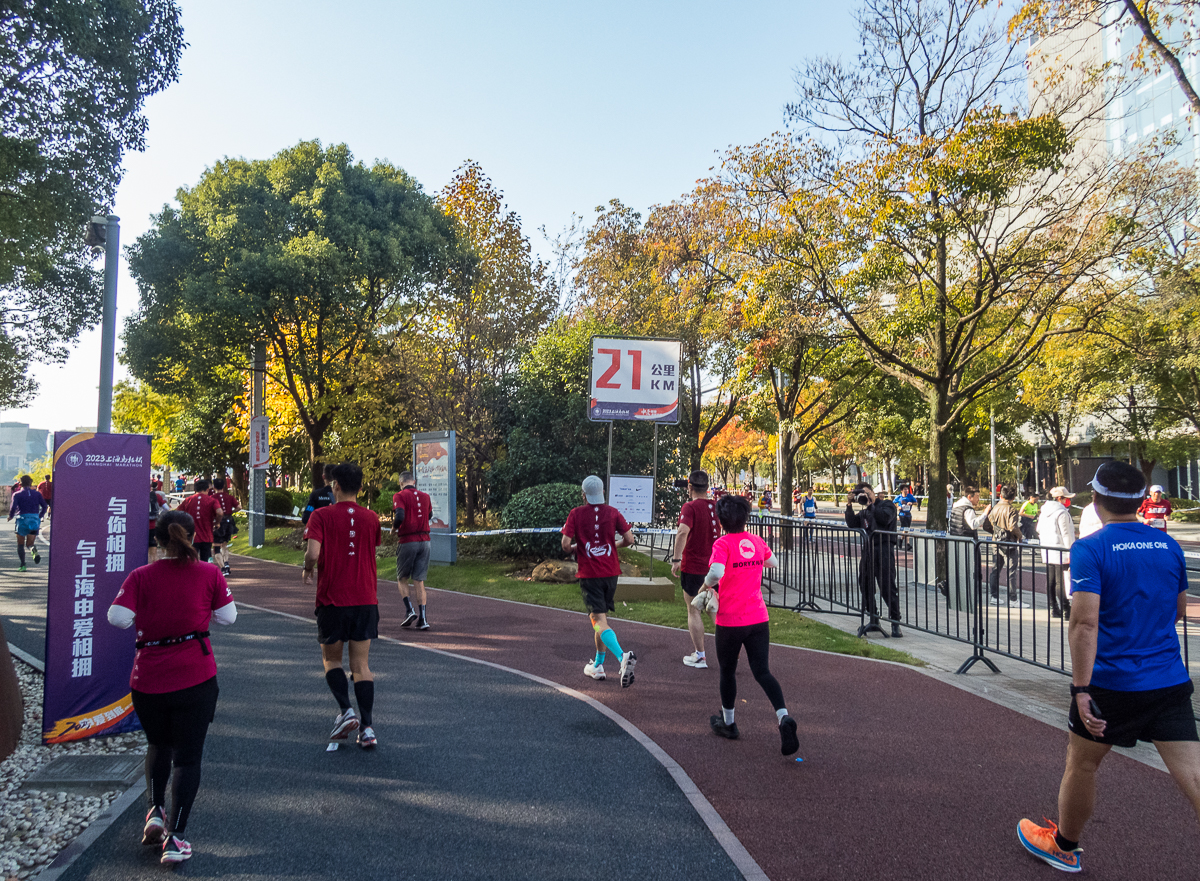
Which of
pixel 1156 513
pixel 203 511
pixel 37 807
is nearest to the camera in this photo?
pixel 37 807

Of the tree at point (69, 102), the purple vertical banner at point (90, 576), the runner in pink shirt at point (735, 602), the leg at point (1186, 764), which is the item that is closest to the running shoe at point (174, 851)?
the purple vertical banner at point (90, 576)

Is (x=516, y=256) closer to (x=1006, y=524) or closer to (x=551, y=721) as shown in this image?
(x=1006, y=524)

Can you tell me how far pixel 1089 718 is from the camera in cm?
352

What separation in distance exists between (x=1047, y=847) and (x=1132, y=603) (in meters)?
1.29

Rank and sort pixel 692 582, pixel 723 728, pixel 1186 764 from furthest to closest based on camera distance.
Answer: pixel 692 582 < pixel 723 728 < pixel 1186 764

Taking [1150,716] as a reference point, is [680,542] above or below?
above

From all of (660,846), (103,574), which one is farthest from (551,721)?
(103,574)

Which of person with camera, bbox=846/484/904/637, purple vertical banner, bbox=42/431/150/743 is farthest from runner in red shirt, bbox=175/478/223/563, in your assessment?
person with camera, bbox=846/484/904/637

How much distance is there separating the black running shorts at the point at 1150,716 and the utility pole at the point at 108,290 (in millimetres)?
10588

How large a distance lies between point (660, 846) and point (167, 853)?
7.90 ft

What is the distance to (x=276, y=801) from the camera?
15.0 ft

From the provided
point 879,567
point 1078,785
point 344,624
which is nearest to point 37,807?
point 344,624

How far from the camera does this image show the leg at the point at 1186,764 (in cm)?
341

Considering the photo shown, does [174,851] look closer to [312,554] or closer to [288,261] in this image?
[312,554]
